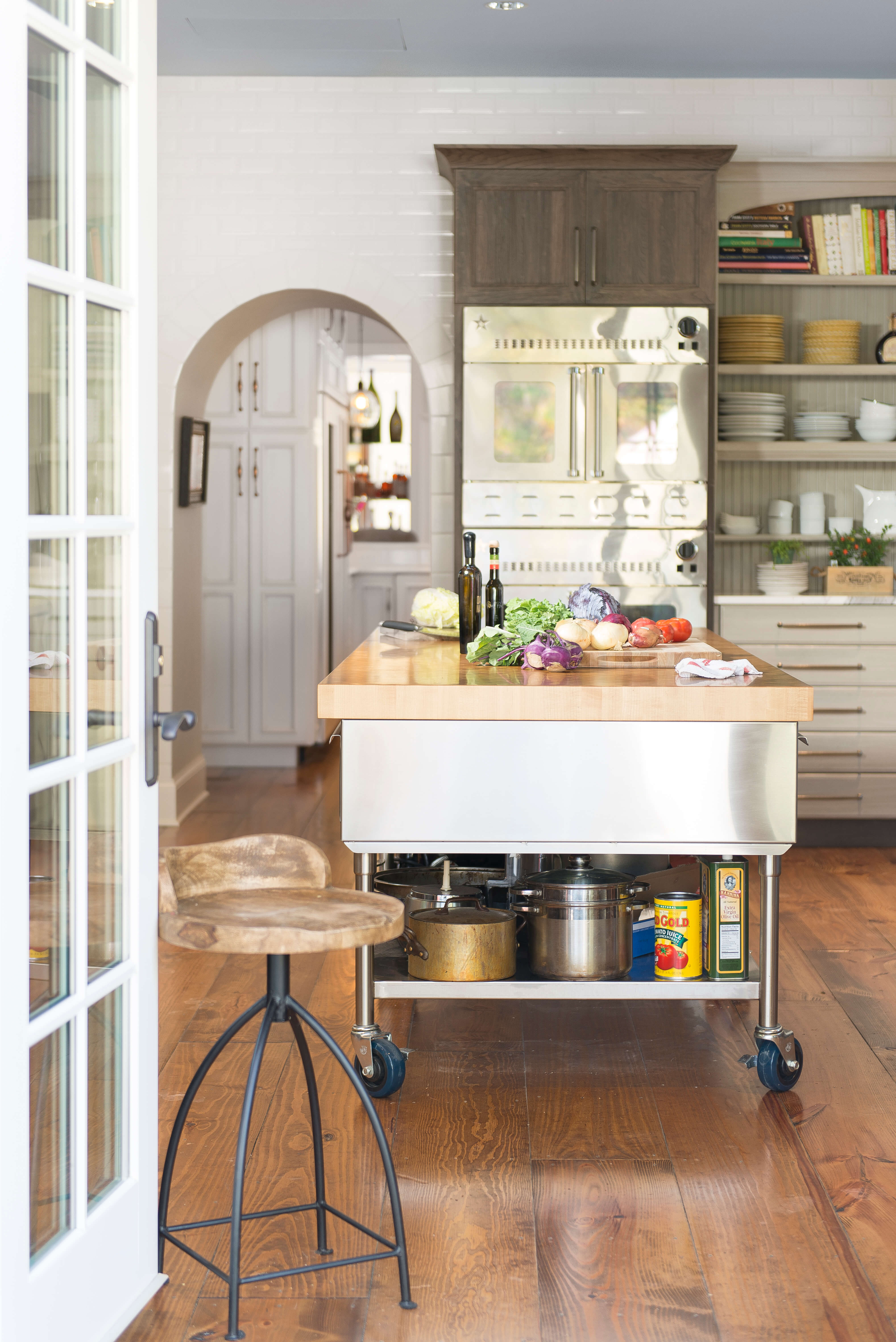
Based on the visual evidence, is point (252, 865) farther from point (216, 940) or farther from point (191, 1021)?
point (191, 1021)

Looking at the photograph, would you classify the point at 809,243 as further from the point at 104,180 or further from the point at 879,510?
the point at 104,180

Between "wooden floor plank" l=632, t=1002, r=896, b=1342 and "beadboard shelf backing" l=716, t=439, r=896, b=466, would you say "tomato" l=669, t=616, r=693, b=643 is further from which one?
"beadboard shelf backing" l=716, t=439, r=896, b=466

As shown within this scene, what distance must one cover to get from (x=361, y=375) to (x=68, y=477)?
794 centimetres

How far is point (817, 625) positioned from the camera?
5.23 m

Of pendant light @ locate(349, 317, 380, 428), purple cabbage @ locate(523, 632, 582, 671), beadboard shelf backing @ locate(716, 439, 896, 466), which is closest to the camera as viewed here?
purple cabbage @ locate(523, 632, 582, 671)

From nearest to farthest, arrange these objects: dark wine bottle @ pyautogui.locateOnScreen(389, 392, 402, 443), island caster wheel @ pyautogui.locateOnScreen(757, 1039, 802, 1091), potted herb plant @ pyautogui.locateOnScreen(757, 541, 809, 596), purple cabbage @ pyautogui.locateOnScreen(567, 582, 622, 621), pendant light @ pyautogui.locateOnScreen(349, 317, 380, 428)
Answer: island caster wheel @ pyautogui.locateOnScreen(757, 1039, 802, 1091) < purple cabbage @ pyautogui.locateOnScreen(567, 582, 622, 621) < potted herb plant @ pyautogui.locateOnScreen(757, 541, 809, 596) < pendant light @ pyautogui.locateOnScreen(349, 317, 380, 428) < dark wine bottle @ pyautogui.locateOnScreen(389, 392, 402, 443)

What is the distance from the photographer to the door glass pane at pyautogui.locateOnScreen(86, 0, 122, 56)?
1.78 meters

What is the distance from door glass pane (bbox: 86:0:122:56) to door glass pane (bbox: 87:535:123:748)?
69cm

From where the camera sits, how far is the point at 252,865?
2.15m

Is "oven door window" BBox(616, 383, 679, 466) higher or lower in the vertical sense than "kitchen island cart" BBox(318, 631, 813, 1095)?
higher

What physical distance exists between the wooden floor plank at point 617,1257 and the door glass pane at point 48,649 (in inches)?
45.0

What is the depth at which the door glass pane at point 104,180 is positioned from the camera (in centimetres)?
179

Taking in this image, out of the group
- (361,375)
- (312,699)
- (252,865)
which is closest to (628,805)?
(252,865)

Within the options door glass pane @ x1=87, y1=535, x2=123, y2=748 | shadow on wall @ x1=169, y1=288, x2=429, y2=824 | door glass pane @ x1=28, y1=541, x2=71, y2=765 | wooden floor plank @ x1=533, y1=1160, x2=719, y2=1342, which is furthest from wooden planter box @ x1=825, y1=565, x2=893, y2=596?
door glass pane @ x1=28, y1=541, x2=71, y2=765
